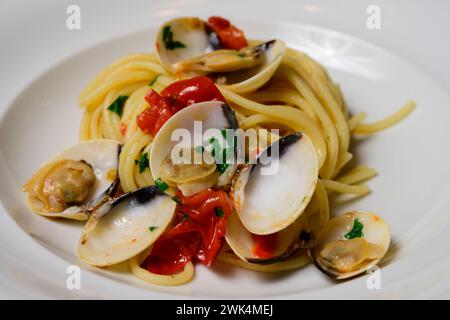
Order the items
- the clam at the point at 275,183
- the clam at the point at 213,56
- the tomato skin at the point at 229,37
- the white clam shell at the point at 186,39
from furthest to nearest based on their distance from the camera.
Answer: the tomato skin at the point at 229,37, the white clam shell at the point at 186,39, the clam at the point at 213,56, the clam at the point at 275,183

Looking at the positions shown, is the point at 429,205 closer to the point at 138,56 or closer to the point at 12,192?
the point at 138,56

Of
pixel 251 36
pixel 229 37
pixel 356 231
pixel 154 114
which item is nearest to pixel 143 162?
pixel 154 114

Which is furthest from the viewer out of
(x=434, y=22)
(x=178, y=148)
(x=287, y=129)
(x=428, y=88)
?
(x=434, y=22)

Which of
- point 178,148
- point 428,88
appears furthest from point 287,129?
point 428,88

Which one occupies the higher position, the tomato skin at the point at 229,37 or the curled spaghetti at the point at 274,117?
the tomato skin at the point at 229,37

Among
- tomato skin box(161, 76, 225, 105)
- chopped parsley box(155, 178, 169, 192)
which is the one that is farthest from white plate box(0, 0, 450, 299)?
tomato skin box(161, 76, 225, 105)

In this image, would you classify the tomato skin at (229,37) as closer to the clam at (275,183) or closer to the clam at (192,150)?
the clam at (192,150)

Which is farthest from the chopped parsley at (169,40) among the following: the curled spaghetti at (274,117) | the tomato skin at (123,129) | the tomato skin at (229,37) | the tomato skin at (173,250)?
the tomato skin at (173,250)
